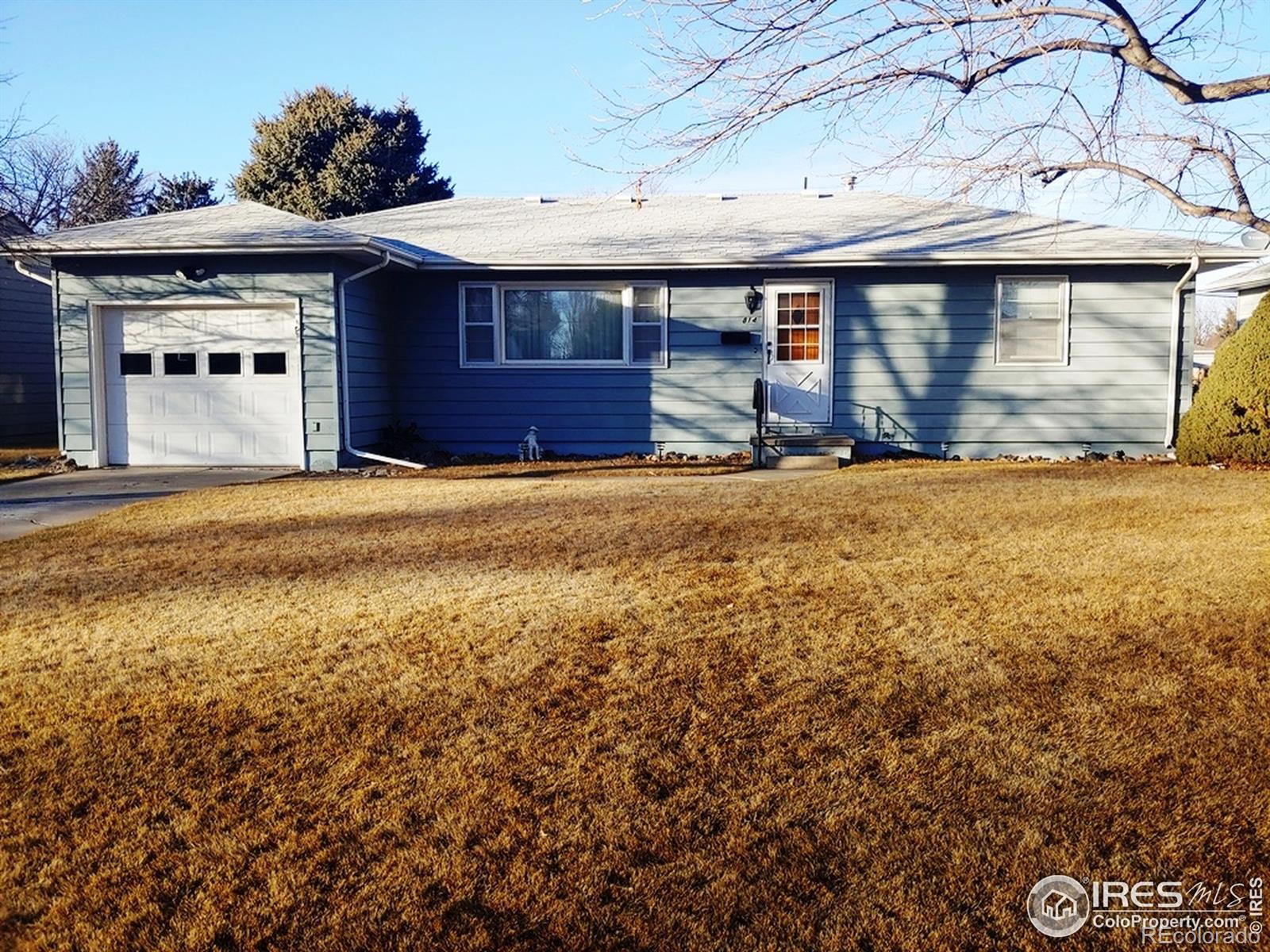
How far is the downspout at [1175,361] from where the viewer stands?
1312cm

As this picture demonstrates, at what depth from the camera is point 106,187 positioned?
36469mm

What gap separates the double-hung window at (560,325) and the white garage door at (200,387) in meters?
2.50

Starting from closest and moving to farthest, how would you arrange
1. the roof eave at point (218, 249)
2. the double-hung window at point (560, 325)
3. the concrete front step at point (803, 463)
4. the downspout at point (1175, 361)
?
the roof eave at point (218, 249)
the concrete front step at point (803, 463)
the downspout at point (1175, 361)
the double-hung window at point (560, 325)

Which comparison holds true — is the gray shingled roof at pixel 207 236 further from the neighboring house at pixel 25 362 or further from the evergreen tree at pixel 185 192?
the evergreen tree at pixel 185 192

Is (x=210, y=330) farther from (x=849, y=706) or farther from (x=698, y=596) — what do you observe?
(x=849, y=706)

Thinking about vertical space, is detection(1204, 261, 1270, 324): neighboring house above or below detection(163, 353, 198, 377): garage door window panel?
above

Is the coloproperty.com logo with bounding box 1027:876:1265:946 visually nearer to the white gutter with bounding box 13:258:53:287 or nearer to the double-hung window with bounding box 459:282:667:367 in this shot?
the double-hung window with bounding box 459:282:667:367

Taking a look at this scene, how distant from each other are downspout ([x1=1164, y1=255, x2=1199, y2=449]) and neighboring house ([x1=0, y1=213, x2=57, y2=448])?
17.2 metres

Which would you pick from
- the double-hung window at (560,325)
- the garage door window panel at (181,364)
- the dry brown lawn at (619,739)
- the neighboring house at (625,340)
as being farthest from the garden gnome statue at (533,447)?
the dry brown lawn at (619,739)

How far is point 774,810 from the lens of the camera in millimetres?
3043

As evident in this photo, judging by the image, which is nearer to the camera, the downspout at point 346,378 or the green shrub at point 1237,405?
the green shrub at point 1237,405

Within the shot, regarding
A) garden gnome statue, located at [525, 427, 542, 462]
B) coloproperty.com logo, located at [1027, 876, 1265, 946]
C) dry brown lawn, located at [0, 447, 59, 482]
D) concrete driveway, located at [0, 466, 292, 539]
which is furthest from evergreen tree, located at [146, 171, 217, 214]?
coloproperty.com logo, located at [1027, 876, 1265, 946]

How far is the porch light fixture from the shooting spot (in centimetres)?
1334

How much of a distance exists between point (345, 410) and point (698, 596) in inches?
315
